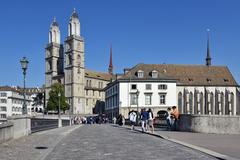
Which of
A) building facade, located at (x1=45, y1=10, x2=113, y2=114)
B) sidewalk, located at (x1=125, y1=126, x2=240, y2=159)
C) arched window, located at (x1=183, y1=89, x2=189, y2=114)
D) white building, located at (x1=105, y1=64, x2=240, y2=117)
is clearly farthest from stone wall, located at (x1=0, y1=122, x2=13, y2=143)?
building facade, located at (x1=45, y1=10, x2=113, y2=114)

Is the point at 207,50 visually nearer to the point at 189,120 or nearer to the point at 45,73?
the point at 45,73

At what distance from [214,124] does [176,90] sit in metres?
76.2

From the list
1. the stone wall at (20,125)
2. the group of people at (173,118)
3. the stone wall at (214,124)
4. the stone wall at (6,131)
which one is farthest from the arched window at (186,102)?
the stone wall at (6,131)

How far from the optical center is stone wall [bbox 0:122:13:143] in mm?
17069

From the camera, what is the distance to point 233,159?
11.6m

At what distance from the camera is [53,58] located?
525 feet

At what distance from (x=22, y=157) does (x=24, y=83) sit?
41.7 feet

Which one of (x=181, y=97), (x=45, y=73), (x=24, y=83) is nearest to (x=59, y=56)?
(x=45, y=73)

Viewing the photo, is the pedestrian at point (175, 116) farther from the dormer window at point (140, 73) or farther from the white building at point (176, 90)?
the dormer window at point (140, 73)

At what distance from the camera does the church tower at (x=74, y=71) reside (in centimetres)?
14750

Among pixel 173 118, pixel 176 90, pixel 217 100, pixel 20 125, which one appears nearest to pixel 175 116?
pixel 173 118

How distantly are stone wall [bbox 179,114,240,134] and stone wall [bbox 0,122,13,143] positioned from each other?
1176cm

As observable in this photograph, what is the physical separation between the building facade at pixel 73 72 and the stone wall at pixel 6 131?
126054 mm

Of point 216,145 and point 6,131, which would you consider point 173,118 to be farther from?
point 6,131
